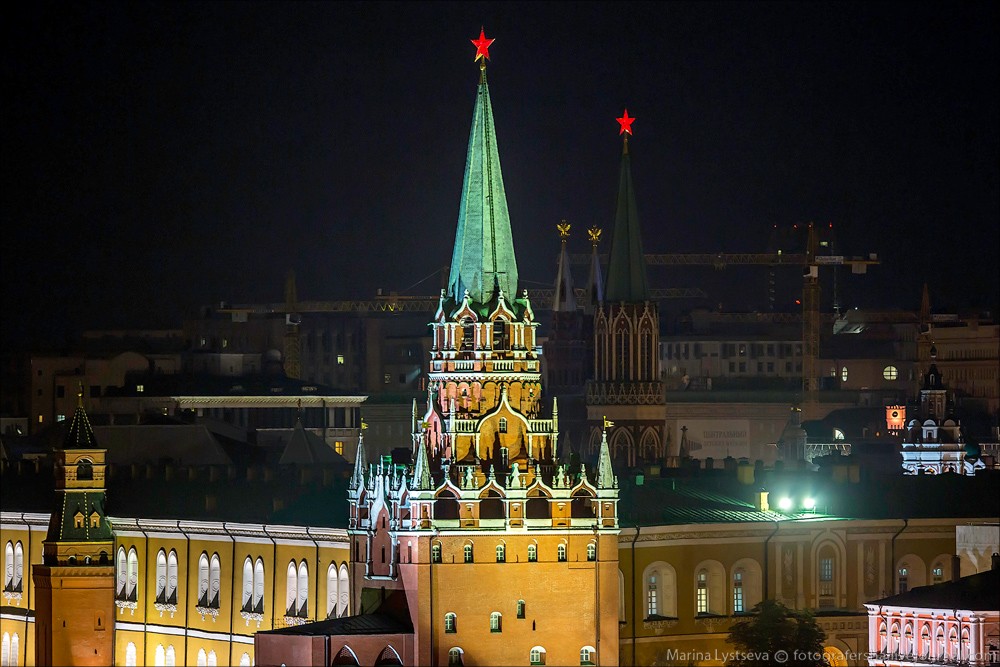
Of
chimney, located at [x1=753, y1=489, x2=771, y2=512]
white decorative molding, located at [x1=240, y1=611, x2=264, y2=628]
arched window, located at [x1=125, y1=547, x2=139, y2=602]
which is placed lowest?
white decorative molding, located at [x1=240, y1=611, x2=264, y2=628]

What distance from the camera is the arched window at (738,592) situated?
11231 centimetres

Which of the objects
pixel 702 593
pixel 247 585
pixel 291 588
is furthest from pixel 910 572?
pixel 247 585

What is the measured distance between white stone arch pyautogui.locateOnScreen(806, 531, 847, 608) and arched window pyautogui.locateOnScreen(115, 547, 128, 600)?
87.7 feet

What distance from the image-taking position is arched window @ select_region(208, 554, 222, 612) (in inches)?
4818

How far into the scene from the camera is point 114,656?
12544 centimetres

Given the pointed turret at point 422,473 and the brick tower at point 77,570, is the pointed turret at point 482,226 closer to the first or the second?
the pointed turret at point 422,473

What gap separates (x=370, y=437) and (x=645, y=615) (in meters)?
89.2

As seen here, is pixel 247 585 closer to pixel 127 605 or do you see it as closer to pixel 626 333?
pixel 127 605

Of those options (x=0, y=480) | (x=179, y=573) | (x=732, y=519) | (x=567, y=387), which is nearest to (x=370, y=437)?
(x=567, y=387)

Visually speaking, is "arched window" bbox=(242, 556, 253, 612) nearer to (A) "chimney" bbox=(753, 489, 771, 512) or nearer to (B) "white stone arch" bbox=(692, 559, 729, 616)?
(B) "white stone arch" bbox=(692, 559, 729, 616)

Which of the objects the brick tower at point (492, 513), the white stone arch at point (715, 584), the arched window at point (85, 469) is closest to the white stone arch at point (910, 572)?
the white stone arch at point (715, 584)

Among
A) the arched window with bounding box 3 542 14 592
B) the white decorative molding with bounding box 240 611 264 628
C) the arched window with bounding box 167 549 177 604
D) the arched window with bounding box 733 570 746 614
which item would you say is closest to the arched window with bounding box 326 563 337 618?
the white decorative molding with bounding box 240 611 264 628

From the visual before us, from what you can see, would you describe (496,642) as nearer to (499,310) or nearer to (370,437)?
(499,310)

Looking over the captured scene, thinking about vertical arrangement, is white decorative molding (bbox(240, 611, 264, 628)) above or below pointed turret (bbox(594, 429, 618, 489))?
below
